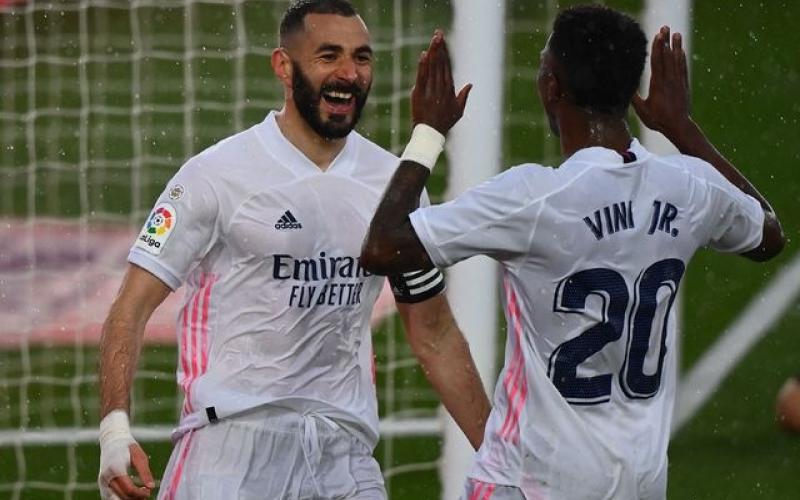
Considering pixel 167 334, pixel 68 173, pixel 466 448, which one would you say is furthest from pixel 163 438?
pixel 68 173

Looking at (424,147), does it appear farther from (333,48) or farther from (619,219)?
(333,48)

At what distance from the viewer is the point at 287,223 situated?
16.2ft

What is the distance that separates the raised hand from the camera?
14.9 feet

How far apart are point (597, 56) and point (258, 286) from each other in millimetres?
1257

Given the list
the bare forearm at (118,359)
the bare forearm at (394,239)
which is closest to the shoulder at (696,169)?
the bare forearm at (394,239)

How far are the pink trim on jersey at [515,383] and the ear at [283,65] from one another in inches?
49.8

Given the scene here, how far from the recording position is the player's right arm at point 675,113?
4.55m

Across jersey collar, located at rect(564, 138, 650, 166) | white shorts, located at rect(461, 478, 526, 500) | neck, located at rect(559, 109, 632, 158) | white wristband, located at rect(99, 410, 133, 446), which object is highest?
neck, located at rect(559, 109, 632, 158)

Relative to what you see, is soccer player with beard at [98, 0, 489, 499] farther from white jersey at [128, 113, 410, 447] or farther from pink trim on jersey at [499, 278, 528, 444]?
pink trim on jersey at [499, 278, 528, 444]

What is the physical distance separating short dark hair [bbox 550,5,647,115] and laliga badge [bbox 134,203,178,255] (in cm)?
124

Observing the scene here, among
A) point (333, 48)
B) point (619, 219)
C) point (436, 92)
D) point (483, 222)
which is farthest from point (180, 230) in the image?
point (619, 219)

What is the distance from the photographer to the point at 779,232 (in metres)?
4.58

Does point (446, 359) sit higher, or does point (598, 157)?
point (598, 157)

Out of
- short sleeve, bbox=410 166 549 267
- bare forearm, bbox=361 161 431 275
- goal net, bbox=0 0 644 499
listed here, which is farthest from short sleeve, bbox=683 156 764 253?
goal net, bbox=0 0 644 499
